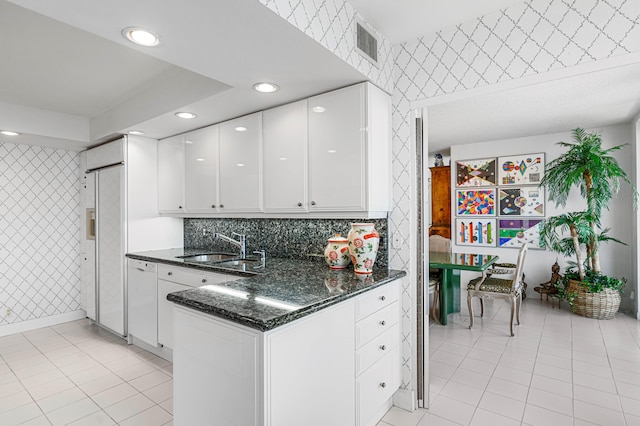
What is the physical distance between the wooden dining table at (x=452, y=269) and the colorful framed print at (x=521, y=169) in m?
1.40

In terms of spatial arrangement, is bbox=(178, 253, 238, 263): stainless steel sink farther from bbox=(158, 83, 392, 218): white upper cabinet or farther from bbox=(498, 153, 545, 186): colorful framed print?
bbox=(498, 153, 545, 186): colorful framed print

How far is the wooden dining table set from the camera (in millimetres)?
3279

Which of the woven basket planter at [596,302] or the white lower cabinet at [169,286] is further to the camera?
the woven basket planter at [596,302]

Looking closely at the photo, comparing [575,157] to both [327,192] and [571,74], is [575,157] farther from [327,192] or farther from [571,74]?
[327,192]

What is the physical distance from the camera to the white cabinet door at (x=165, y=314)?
2.81 metres

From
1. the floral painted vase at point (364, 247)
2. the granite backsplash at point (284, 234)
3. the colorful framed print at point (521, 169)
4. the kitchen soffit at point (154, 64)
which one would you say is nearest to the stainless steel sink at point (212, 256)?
the granite backsplash at point (284, 234)

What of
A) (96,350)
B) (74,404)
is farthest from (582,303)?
(96,350)

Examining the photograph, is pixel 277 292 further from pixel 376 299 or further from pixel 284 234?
Answer: pixel 284 234

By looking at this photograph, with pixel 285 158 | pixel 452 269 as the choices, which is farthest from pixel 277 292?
pixel 452 269

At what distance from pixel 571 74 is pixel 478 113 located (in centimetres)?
172

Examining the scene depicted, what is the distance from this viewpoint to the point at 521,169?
447 centimetres

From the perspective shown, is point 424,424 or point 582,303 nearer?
point 424,424

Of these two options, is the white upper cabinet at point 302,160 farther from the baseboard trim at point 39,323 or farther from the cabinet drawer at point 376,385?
the baseboard trim at point 39,323

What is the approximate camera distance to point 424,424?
1.99 m
